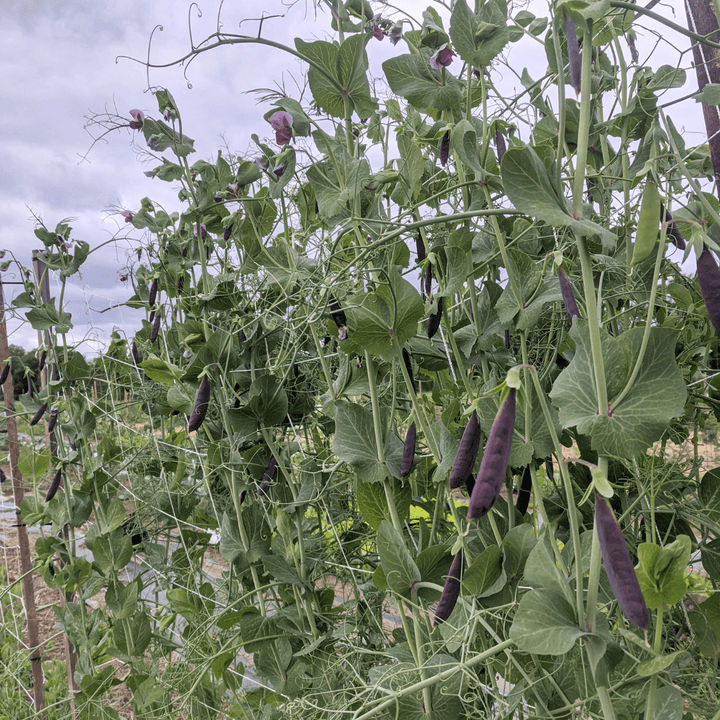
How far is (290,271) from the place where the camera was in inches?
36.7

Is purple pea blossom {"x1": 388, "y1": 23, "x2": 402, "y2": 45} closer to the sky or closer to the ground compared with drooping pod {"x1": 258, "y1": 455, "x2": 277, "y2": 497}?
closer to the sky

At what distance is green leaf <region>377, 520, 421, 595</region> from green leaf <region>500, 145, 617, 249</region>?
1.55ft

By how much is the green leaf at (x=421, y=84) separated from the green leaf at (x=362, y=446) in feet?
1.48

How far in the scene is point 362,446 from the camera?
82 cm

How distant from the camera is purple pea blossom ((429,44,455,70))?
0.65m

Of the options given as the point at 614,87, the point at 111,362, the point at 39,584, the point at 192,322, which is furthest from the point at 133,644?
the point at 39,584

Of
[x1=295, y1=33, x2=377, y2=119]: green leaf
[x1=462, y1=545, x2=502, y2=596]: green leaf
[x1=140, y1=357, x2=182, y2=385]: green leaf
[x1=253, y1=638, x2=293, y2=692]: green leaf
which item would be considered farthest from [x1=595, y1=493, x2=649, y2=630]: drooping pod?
[x1=140, y1=357, x2=182, y2=385]: green leaf

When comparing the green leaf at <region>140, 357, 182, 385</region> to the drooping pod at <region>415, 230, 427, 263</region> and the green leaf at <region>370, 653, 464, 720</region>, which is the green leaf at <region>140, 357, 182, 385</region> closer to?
the drooping pod at <region>415, 230, 427, 263</region>

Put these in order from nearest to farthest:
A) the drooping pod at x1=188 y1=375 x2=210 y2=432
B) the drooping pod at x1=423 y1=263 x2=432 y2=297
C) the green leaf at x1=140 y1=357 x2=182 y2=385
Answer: the drooping pod at x1=423 y1=263 x2=432 y2=297 → the drooping pod at x1=188 y1=375 x2=210 y2=432 → the green leaf at x1=140 y1=357 x2=182 y2=385

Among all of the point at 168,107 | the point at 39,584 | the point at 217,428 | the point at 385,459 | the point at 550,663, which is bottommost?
the point at 39,584

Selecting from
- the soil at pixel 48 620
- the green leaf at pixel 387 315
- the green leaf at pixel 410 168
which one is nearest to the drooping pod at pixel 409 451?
the green leaf at pixel 387 315

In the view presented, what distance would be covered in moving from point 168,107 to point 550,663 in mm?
1228

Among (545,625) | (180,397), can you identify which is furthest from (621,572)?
(180,397)

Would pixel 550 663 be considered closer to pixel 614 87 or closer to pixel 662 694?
pixel 662 694
